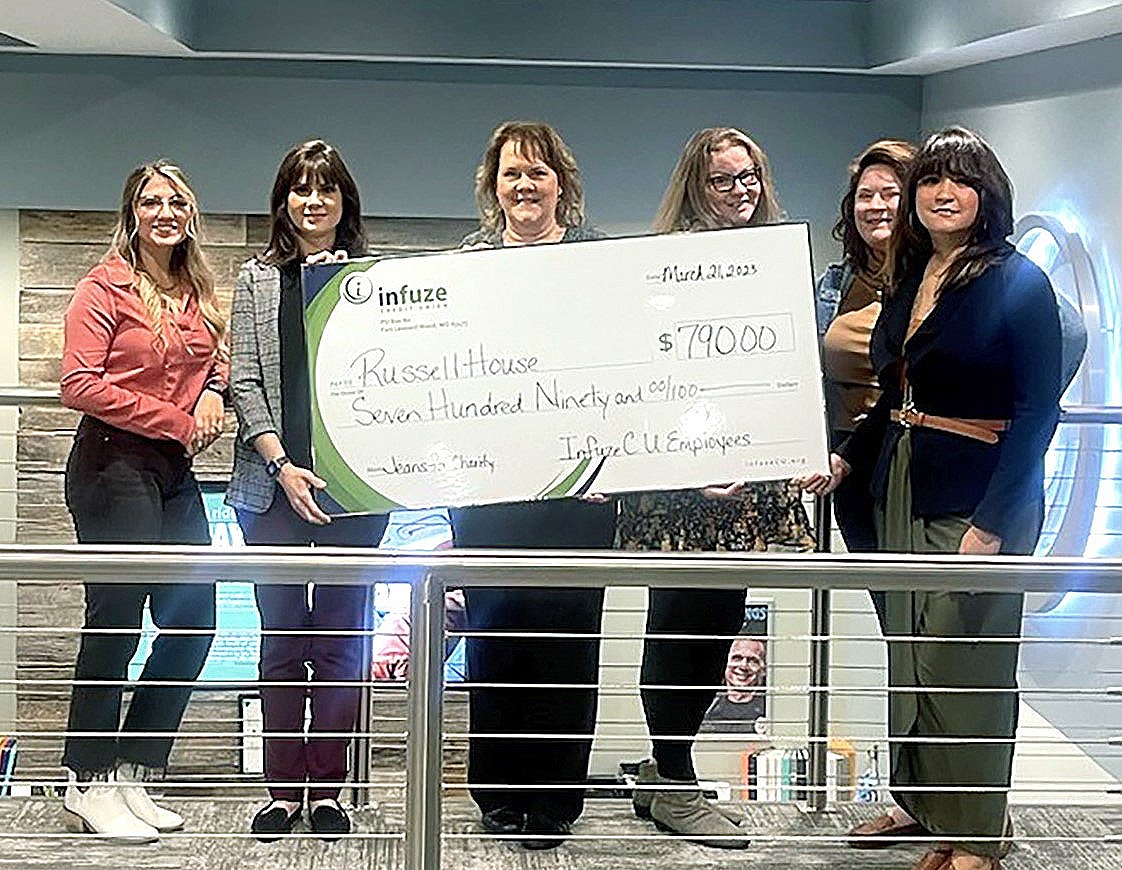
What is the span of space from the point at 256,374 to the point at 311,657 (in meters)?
0.49

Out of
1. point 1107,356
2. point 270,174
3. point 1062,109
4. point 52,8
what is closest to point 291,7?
point 270,174

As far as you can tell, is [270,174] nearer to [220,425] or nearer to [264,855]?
[220,425]

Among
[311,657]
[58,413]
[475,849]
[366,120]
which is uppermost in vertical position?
[366,120]

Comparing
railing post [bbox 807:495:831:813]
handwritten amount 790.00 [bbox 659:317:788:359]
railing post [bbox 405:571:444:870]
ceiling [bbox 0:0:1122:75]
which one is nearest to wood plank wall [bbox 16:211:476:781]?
ceiling [bbox 0:0:1122:75]

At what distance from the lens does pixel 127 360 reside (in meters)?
2.93

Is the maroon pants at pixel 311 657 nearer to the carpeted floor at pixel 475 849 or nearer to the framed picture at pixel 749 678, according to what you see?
the carpeted floor at pixel 475 849

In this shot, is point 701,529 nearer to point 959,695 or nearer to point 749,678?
point 959,695

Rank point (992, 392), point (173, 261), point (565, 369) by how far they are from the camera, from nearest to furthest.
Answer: point (992, 392), point (565, 369), point (173, 261)

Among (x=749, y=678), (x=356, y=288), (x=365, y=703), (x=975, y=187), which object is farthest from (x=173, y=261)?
(x=749, y=678)

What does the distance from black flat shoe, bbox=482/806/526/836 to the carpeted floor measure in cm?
3

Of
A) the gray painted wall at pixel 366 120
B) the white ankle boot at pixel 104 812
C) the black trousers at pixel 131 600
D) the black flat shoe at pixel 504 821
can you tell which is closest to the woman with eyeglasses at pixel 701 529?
the black flat shoe at pixel 504 821

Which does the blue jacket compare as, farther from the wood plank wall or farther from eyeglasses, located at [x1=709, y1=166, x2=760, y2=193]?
the wood plank wall

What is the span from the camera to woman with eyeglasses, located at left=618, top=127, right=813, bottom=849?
9.28 ft

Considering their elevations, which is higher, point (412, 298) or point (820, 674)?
point (412, 298)
